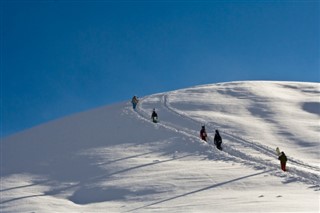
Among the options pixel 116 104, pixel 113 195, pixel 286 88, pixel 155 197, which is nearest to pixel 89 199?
pixel 113 195

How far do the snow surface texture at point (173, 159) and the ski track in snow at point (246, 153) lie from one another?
1.9 inches

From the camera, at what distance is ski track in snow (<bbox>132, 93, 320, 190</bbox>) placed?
19.7m

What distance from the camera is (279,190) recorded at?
17.3 metres

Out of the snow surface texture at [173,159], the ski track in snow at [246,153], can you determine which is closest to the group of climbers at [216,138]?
the ski track in snow at [246,153]

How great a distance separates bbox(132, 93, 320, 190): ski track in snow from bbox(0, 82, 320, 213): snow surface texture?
48 mm

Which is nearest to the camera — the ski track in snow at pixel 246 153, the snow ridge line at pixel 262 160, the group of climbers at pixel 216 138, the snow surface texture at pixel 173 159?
the snow surface texture at pixel 173 159

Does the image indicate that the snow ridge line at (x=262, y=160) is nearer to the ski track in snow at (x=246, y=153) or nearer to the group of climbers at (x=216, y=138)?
the ski track in snow at (x=246, y=153)

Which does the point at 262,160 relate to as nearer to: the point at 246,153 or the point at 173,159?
the point at 246,153

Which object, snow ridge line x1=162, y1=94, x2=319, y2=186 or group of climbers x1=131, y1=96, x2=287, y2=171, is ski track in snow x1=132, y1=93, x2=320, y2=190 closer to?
snow ridge line x1=162, y1=94, x2=319, y2=186

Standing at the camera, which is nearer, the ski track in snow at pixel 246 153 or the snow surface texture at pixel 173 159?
the snow surface texture at pixel 173 159

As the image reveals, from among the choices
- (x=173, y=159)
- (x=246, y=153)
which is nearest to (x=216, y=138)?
(x=246, y=153)

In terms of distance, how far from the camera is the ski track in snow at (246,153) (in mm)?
19719

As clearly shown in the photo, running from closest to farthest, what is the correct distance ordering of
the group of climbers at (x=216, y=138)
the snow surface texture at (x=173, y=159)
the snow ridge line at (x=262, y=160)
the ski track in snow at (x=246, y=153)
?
the snow surface texture at (x=173, y=159)
the snow ridge line at (x=262, y=160)
the ski track in snow at (x=246, y=153)
the group of climbers at (x=216, y=138)

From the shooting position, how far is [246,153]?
24000mm
